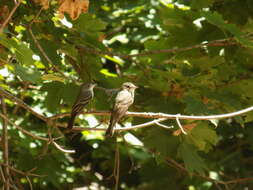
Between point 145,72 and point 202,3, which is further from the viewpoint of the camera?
point 145,72

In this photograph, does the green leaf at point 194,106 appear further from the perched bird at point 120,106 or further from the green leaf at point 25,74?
the green leaf at point 25,74

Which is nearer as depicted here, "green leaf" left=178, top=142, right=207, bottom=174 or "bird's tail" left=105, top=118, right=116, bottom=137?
"bird's tail" left=105, top=118, right=116, bottom=137

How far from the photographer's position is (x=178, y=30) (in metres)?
5.33

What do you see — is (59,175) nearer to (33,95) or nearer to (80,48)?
(33,95)

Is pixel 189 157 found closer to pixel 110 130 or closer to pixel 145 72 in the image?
pixel 145 72

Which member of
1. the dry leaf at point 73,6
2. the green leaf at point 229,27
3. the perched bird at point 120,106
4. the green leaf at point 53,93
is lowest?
the green leaf at point 53,93

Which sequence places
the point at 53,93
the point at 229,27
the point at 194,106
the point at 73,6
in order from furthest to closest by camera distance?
the point at 53,93, the point at 194,106, the point at 229,27, the point at 73,6

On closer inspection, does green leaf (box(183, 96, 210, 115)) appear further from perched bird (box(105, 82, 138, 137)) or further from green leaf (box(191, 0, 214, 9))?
green leaf (box(191, 0, 214, 9))

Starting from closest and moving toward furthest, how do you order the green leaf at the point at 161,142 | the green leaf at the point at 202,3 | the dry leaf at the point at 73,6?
the dry leaf at the point at 73,6 → the green leaf at the point at 202,3 → the green leaf at the point at 161,142

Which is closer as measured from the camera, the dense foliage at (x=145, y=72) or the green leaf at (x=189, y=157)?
the dense foliage at (x=145, y=72)

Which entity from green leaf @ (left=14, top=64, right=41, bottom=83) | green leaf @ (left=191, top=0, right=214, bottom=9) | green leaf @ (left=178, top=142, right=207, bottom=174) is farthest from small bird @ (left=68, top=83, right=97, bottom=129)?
green leaf @ (left=191, top=0, right=214, bottom=9)

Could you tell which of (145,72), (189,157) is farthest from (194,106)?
(145,72)

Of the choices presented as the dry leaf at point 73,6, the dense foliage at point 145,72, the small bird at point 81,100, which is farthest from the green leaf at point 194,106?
the dry leaf at point 73,6

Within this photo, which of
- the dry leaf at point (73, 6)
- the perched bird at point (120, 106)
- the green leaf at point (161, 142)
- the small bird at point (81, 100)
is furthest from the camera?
the green leaf at point (161, 142)
